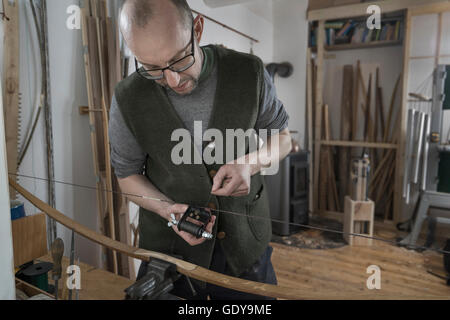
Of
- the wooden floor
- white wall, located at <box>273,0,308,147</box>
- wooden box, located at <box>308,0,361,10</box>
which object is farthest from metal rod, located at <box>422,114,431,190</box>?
wooden box, located at <box>308,0,361,10</box>

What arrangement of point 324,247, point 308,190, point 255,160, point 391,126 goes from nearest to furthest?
1. point 255,160
2. point 324,247
3. point 308,190
4. point 391,126

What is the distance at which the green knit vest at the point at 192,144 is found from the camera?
41 centimetres

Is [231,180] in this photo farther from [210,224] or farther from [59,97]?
[59,97]

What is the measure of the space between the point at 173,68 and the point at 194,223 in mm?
214

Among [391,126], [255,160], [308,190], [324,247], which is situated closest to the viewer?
[255,160]

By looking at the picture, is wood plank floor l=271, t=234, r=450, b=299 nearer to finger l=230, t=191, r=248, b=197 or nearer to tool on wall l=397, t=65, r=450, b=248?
finger l=230, t=191, r=248, b=197

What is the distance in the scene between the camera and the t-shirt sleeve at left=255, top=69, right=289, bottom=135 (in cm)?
44

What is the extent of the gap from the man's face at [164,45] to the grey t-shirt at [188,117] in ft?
0.11

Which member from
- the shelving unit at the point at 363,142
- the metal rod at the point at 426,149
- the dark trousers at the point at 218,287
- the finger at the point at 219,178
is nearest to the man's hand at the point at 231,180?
the finger at the point at 219,178
